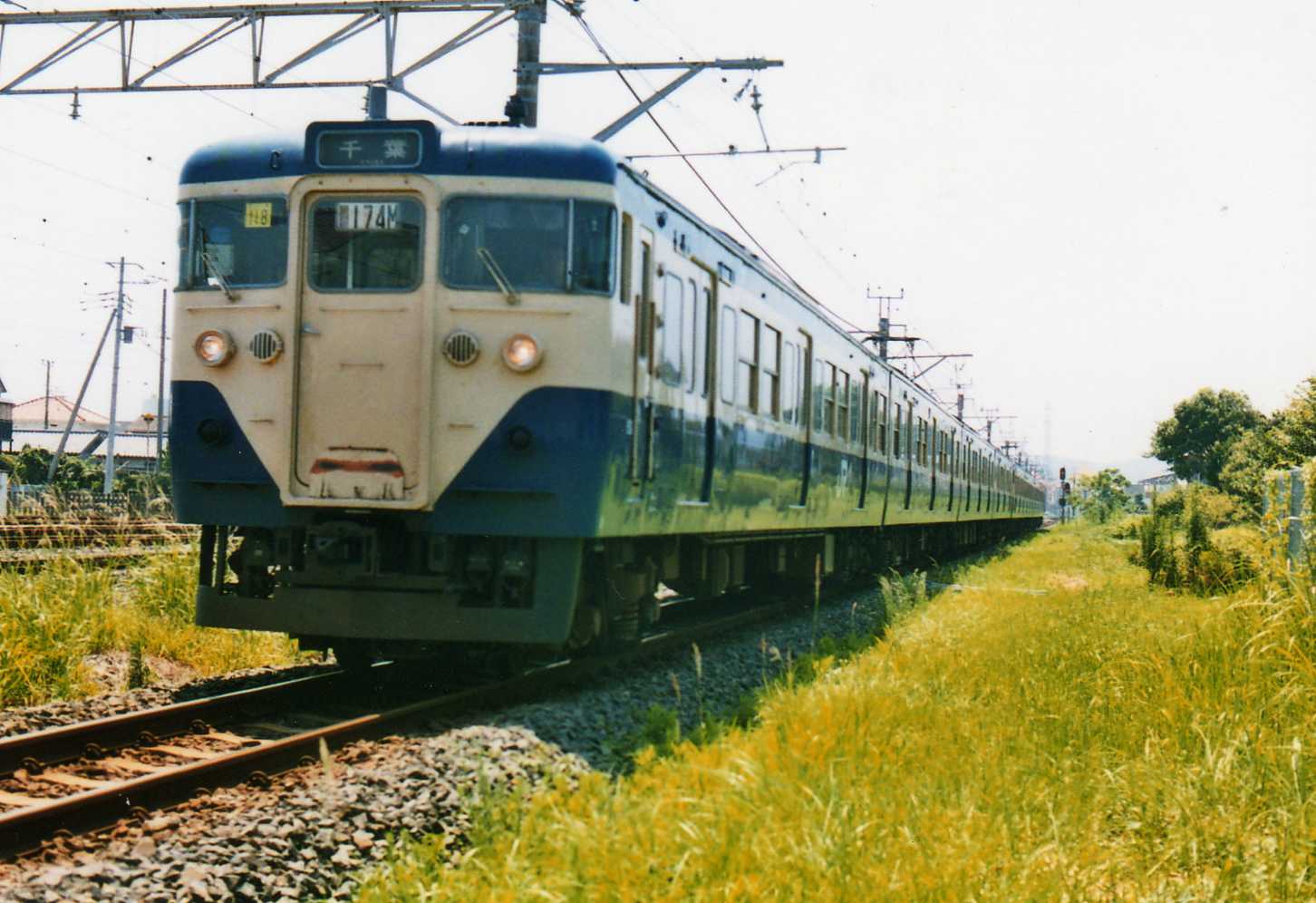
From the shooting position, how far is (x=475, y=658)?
857 centimetres

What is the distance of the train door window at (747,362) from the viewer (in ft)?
34.2

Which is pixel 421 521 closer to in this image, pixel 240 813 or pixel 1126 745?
pixel 240 813

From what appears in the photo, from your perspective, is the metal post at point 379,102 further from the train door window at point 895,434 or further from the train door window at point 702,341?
the train door window at point 895,434

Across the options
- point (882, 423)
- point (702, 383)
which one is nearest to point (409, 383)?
point (702, 383)

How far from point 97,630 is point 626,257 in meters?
4.55

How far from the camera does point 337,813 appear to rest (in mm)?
4898

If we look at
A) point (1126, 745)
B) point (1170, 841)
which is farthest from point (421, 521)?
point (1170, 841)

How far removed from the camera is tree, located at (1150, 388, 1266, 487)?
70.4 m

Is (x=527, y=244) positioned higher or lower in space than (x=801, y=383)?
higher

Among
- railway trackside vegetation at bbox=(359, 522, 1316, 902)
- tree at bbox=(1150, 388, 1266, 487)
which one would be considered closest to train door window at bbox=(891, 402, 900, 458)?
railway trackside vegetation at bbox=(359, 522, 1316, 902)

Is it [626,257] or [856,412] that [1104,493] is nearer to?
[856,412]

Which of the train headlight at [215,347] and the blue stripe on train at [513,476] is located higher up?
the train headlight at [215,347]

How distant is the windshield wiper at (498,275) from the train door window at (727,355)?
274 cm

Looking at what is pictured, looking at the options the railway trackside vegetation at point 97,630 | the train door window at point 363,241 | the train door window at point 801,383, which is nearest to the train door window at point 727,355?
the train door window at point 801,383
